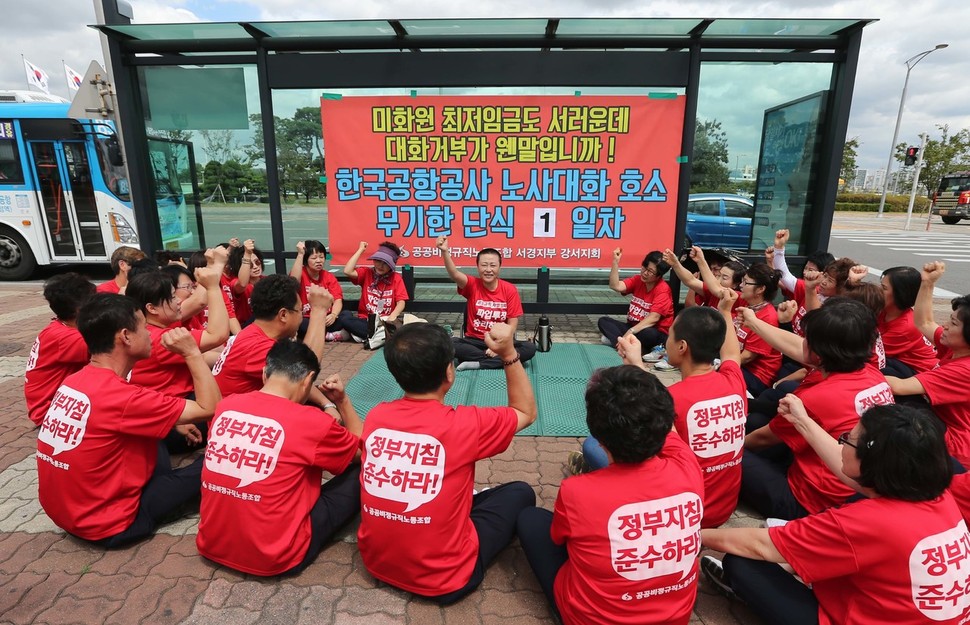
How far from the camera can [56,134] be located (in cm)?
867

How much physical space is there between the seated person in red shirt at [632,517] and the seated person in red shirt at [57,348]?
3038 mm

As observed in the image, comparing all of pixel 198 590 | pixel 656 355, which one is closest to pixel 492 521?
pixel 198 590

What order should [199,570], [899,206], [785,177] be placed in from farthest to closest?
Result: [899,206]
[785,177]
[199,570]

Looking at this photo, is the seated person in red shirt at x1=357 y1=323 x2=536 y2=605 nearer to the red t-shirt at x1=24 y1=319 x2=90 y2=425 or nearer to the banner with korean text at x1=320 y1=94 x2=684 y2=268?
the red t-shirt at x1=24 y1=319 x2=90 y2=425

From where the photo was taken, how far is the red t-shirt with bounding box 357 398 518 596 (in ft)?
6.28

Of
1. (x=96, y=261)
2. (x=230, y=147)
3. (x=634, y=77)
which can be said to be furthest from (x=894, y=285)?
(x=96, y=261)

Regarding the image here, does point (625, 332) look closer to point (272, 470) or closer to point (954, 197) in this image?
point (272, 470)

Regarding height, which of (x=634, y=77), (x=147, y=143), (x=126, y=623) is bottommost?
(x=126, y=623)

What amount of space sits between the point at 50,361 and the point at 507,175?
4.34 m

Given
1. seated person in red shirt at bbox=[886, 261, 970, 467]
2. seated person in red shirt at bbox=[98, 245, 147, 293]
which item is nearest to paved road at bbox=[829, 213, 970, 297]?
seated person in red shirt at bbox=[886, 261, 970, 467]

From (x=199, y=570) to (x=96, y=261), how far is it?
9.40 meters

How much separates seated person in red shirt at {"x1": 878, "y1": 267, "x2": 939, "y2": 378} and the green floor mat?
2.25 metres

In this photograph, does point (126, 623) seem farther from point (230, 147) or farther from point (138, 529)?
point (230, 147)

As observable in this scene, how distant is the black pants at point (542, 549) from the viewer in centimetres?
206
